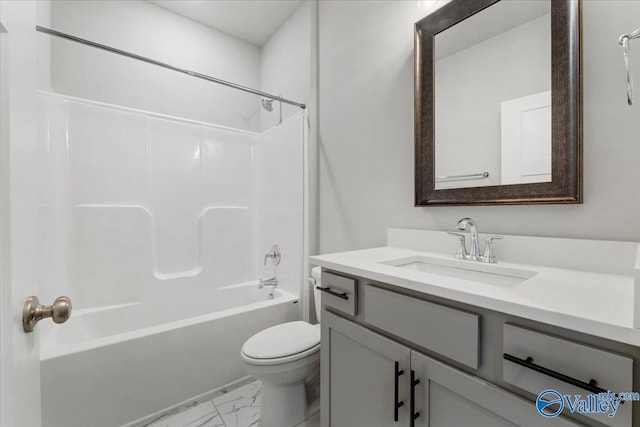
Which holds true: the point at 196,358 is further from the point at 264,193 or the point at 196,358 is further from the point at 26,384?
the point at 264,193

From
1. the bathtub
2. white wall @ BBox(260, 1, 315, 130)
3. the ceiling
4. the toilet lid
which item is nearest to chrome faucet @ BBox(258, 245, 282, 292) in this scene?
the bathtub

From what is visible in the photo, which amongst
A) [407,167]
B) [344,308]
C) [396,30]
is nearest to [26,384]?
[344,308]

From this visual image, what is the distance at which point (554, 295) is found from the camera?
2.19 feet

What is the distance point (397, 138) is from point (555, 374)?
4.07 ft

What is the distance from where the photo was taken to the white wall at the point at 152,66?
2018 millimetres

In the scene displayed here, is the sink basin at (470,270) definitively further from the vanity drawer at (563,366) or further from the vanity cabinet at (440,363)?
the vanity drawer at (563,366)

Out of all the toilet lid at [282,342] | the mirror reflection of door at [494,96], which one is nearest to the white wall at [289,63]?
the mirror reflection of door at [494,96]

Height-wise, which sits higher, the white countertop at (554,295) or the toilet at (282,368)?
the white countertop at (554,295)

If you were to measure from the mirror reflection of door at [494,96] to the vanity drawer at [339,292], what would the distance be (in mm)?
692

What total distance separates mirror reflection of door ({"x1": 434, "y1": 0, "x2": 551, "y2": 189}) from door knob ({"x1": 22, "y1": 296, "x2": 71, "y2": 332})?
1.39m

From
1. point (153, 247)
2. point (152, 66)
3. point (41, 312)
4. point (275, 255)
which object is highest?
point (152, 66)

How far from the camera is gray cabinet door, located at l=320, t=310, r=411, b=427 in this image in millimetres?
893

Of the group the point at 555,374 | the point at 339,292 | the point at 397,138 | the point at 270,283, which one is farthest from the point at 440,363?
the point at 270,283

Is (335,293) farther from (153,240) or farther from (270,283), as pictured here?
(153,240)
